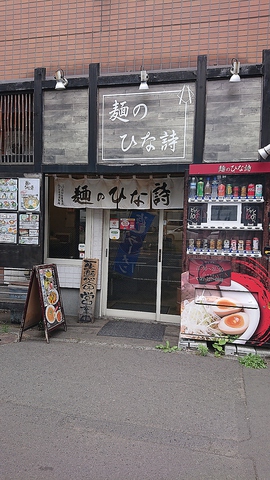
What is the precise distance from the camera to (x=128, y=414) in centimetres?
370

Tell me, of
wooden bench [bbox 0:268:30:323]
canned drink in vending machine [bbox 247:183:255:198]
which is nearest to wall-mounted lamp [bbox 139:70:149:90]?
canned drink in vending machine [bbox 247:183:255:198]

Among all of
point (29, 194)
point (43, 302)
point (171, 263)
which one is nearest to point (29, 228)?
point (29, 194)

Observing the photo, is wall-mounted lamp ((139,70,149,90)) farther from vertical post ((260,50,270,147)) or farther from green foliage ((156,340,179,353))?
green foliage ((156,340,179,353))

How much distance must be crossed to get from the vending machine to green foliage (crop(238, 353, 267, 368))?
0.72 feet

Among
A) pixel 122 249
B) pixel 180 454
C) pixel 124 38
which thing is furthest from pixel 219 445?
pixel 124 38

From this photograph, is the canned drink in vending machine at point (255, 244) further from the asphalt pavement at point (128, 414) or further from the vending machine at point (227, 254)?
the asphalt pavement at point (128, 414)

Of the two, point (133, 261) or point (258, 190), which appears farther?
point (133, 261)

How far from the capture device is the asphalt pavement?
2.95 m

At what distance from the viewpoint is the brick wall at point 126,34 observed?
19.0ft

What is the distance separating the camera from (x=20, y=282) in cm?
671

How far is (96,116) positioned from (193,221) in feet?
7.78

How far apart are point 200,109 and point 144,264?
3027 millimetres

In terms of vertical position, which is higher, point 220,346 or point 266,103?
point 266,103

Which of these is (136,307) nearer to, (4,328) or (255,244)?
(4,328)
